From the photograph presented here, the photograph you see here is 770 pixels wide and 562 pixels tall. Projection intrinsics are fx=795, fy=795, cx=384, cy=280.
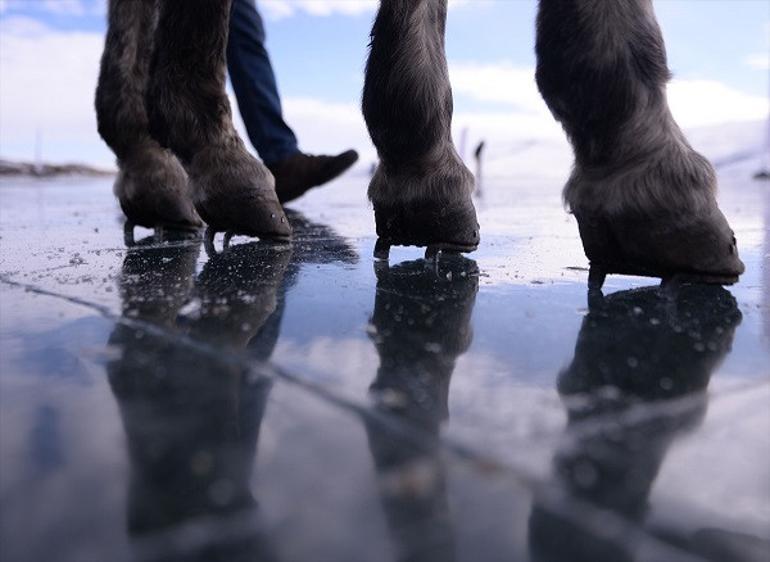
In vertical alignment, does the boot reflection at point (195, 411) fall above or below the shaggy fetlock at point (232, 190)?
below

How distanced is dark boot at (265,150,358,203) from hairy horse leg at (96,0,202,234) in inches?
55.9

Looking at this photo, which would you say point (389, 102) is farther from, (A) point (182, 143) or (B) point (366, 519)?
(B) point (366, 519)

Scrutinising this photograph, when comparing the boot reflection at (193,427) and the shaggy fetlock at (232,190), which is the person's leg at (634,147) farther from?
the shaggy fetlock at (232,190)

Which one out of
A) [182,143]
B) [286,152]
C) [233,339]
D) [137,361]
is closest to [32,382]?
[137,361]

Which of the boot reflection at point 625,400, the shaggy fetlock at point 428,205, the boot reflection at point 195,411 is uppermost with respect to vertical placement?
the shaggy fetlock at point 428,205

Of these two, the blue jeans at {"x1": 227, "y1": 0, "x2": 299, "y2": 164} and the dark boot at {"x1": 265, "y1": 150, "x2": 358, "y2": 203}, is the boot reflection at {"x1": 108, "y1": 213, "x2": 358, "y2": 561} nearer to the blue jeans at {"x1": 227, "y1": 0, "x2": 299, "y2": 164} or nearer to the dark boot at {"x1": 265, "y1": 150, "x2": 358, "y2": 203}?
the dark boot at {"x1": 265, "y1": 150, "x2": 358, "y2": 203}

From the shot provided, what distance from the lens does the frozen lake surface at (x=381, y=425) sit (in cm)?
57

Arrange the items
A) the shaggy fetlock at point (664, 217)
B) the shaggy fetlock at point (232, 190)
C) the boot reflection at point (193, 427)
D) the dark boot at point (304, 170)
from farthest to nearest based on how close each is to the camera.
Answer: the dark boot at point (304, 170)
the shaggy fetlock at point (232, 190)
the shaggy fetlock at point (664, 217)
the boot reflection at point (193, 427)

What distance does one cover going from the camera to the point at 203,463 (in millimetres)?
675

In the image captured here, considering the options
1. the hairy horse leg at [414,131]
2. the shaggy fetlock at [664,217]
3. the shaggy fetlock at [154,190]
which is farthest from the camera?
the shaggy fetlock at [154,190]

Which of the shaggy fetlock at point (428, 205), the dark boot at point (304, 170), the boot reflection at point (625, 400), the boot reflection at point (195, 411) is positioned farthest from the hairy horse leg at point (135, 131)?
the boot reflection at point (625, 400)

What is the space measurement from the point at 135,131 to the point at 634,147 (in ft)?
5.91

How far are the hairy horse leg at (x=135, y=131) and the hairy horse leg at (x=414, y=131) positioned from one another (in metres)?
0.92

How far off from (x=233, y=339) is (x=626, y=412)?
1.74 ft
